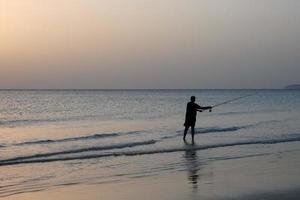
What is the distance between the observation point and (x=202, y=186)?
34.4 ft

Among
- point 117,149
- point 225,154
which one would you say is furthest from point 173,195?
point 117,149

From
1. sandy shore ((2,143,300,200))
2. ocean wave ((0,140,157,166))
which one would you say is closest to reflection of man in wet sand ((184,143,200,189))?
sandy shore ((2,143,300,200))

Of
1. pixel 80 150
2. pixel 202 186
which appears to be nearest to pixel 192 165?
pixel 202 186

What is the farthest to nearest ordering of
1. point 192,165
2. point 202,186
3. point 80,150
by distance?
point 80,150, point 192,165, point 202,186

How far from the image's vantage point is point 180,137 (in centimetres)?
2294

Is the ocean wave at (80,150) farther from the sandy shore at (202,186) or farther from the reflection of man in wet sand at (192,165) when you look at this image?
the sandy shore at (202,186)

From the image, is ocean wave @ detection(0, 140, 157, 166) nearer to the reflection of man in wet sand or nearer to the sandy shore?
the reflection of man in wet sand

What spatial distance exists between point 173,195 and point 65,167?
5354 millimetres

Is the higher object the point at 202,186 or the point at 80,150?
the point at 202,186

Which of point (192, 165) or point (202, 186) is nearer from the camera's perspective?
point (202, 186)

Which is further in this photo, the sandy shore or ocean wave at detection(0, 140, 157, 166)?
ocean wave at detection(0, 140, 157, 166)

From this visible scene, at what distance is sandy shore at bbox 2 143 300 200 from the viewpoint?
31.5 feet

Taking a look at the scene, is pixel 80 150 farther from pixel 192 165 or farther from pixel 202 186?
pixel 202 186

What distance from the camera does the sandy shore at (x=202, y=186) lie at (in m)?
9.61
